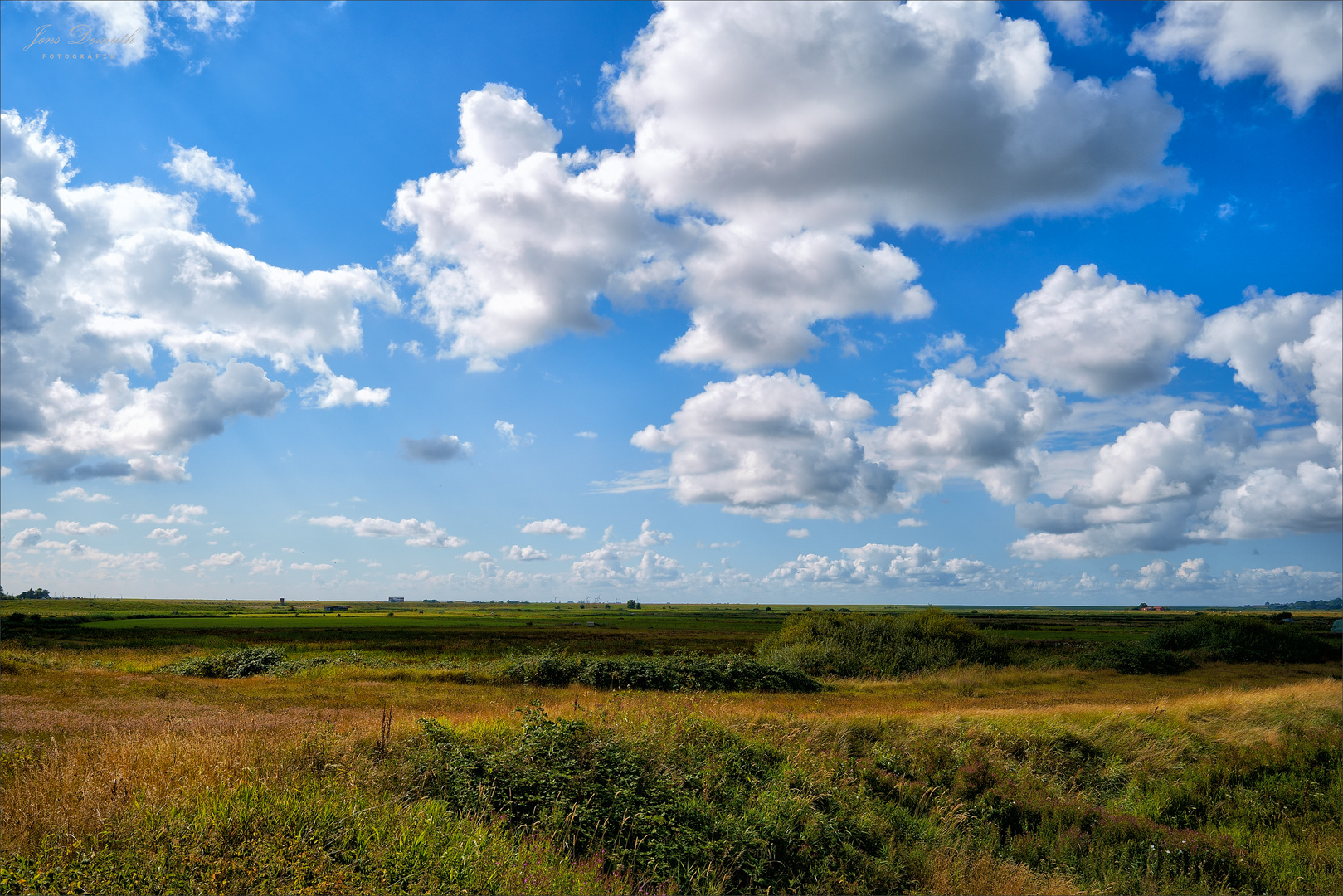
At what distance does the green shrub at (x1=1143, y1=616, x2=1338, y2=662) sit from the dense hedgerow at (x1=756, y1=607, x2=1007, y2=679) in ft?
47.5

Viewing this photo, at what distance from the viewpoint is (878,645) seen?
50.0 meters

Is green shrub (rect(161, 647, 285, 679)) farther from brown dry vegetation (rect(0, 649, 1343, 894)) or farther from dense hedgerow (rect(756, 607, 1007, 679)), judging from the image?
dense hedgerow (rect(756, 607, 1007, 679))

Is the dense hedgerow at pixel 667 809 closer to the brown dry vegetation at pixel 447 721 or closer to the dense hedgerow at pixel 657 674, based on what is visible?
the brown dry vegetation at pixel 447 721

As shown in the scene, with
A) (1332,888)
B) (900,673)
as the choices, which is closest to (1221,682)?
(900,673)

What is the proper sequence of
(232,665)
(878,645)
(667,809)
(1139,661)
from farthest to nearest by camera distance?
(878,645) → (1139,661) → (232,665) → (667,809)

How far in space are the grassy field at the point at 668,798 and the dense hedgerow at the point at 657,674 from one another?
10.1 meters

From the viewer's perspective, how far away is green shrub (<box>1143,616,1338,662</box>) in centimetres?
5344

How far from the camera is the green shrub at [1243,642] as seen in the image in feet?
175

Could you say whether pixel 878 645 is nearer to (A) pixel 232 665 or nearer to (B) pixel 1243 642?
(B) pixel 1243 642

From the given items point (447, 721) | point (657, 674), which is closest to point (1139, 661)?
point (657, 674)

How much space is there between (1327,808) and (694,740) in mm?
15202

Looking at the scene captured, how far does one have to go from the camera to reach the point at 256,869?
700 cm

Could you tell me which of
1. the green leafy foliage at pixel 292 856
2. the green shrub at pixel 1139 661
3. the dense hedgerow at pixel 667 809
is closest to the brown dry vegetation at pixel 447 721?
the green leafy foliage at pixel 292 856

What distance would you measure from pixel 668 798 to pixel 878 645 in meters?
42.2
